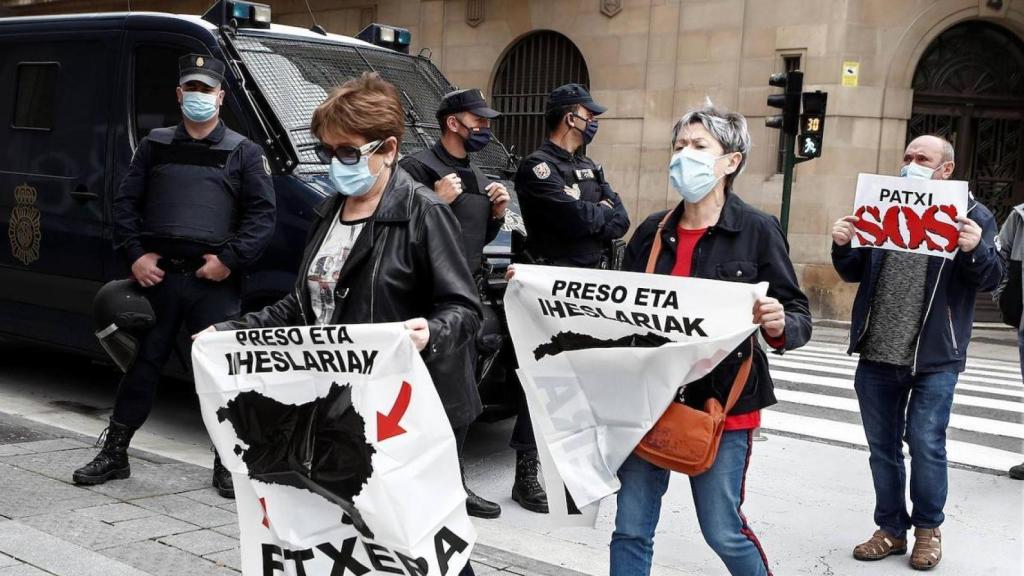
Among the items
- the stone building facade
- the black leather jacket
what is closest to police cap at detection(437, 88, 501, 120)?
the black leather jacket

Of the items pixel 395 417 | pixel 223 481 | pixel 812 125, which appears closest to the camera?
pixel 395 417

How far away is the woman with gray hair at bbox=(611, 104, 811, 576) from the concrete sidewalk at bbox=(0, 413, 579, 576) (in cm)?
91

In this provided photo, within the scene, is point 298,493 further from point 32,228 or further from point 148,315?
point 32,228

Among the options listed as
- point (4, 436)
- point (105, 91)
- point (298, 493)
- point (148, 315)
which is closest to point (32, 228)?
point (105, 91)

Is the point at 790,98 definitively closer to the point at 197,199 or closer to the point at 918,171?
the point at 918,171

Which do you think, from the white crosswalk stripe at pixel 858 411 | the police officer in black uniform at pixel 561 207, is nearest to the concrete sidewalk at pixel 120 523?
the police officer in black uniform at pixel 561 207

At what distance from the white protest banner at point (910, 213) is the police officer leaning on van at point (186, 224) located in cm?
279

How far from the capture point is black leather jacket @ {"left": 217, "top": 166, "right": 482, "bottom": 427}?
11.0 feet

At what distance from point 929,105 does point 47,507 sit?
49.6ft

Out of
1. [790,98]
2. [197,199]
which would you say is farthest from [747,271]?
[790,98]

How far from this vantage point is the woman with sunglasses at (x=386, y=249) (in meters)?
3.37

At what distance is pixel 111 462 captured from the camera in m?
5.47

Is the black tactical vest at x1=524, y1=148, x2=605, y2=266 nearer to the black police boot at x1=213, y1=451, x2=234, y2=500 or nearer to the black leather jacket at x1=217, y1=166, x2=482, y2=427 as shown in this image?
the black police boot at x1=213, y1=451, x2=234, y2=500

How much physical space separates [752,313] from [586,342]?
1.91 feet
